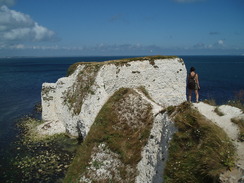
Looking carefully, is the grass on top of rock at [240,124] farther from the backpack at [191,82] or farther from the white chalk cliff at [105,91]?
the white chalk cliff at [105,91]

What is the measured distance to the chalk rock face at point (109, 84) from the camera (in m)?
27.9

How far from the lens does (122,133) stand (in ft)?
71.7

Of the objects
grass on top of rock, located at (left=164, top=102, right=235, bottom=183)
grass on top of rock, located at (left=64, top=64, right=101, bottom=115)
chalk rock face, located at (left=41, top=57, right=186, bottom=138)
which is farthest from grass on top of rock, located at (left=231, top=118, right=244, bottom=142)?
grass on top of rock, located at (left=64, top=64, right=101, bottom=115)

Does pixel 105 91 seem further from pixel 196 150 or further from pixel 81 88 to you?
pixel 196 150

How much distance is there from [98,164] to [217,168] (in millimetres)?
11704

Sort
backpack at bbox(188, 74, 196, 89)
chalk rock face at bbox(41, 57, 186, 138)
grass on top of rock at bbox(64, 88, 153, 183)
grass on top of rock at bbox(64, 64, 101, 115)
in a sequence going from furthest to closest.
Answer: grass on top of rock at bbox(64, 64, 101, 115) → chalk rock face at bbox(41, 57, 186, 138) → backpack at bbox(188, 74, 196, 89) → grass on top of rock at bbox(64, 88, 153, 183)

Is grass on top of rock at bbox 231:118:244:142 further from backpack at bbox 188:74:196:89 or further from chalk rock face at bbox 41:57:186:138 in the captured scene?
chalk rock face at bbox 41:57:186:138

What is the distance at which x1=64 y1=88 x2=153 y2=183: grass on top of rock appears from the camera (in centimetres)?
→ 1925

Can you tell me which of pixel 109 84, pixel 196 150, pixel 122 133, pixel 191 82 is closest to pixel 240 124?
pixel 196 150

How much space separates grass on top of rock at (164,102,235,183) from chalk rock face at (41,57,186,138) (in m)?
13.5

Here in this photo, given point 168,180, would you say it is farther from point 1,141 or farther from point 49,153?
point 1,141

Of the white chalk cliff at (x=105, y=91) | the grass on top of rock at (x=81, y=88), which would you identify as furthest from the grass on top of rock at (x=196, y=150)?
the grass on top of rock at (x=81, y=88)

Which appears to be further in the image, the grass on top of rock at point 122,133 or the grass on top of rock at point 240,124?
the grass on top of rock at point 122,133

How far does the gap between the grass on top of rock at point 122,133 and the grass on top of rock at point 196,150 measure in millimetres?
4418
